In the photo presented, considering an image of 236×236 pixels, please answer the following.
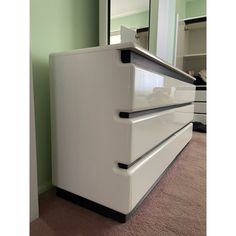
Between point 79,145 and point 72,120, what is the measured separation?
0.38 ft

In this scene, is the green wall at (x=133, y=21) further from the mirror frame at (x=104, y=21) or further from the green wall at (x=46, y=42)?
the green wall at (x=46, y=42)

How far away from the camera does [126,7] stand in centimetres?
139

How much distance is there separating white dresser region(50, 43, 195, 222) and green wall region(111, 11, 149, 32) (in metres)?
0.48

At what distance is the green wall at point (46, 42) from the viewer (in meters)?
0.93

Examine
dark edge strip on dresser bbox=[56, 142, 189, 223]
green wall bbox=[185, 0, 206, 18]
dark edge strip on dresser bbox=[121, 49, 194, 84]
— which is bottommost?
dark edge strip on dresser bbox=[56, 142, 189, 223]

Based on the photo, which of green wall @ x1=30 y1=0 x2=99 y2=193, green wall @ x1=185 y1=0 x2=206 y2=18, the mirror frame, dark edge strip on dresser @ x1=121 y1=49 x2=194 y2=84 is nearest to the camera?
dark edge strip on dresser @ x1=121 y1=49 x2=194 y2=84

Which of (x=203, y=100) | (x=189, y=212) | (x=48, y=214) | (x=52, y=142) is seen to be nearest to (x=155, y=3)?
(x=203, y=100)

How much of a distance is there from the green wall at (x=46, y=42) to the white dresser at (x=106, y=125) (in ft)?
0.26

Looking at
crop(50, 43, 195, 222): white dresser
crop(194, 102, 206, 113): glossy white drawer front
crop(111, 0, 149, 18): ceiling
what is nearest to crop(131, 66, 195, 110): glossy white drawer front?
crop(50, 43, 195, 222): white dresser

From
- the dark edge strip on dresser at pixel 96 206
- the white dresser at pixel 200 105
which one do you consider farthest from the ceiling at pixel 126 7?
the white dresser at pixel 200 105

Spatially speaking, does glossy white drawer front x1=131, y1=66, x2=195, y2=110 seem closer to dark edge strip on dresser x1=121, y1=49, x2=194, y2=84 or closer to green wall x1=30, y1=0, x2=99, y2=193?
dark edge strip on dresser x1=121, y1=49, x2=194, y2=84

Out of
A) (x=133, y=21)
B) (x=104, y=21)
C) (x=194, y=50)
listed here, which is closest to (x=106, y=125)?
(x=104, y=21)

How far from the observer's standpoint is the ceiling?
1.26m
